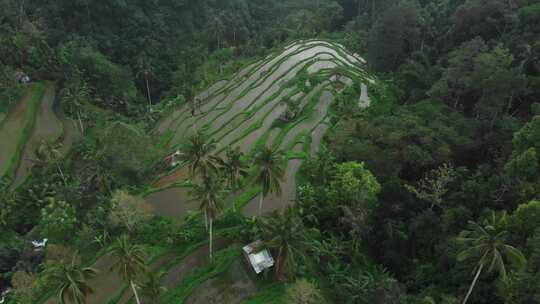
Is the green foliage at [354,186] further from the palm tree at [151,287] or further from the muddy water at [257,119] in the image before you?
the muddy water at [257,119]

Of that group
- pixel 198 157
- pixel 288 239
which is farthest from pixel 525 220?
pixel 198 157

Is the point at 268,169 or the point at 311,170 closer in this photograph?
the point at 268,169

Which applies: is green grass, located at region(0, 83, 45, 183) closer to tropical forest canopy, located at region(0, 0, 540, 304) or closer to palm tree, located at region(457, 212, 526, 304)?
tropical forest canopy, located at region(0, 0, 540, 304)

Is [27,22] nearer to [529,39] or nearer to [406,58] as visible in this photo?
[406,58]

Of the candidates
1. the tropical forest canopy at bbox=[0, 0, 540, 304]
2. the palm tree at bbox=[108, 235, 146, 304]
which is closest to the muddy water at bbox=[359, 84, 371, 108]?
the tropical forest canopy at bbox=[0, 0, 540, 304]

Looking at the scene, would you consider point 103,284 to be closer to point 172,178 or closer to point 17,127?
point 172,178

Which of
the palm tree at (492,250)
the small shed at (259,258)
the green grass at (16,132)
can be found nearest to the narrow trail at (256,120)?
the small shed at (259,258)
